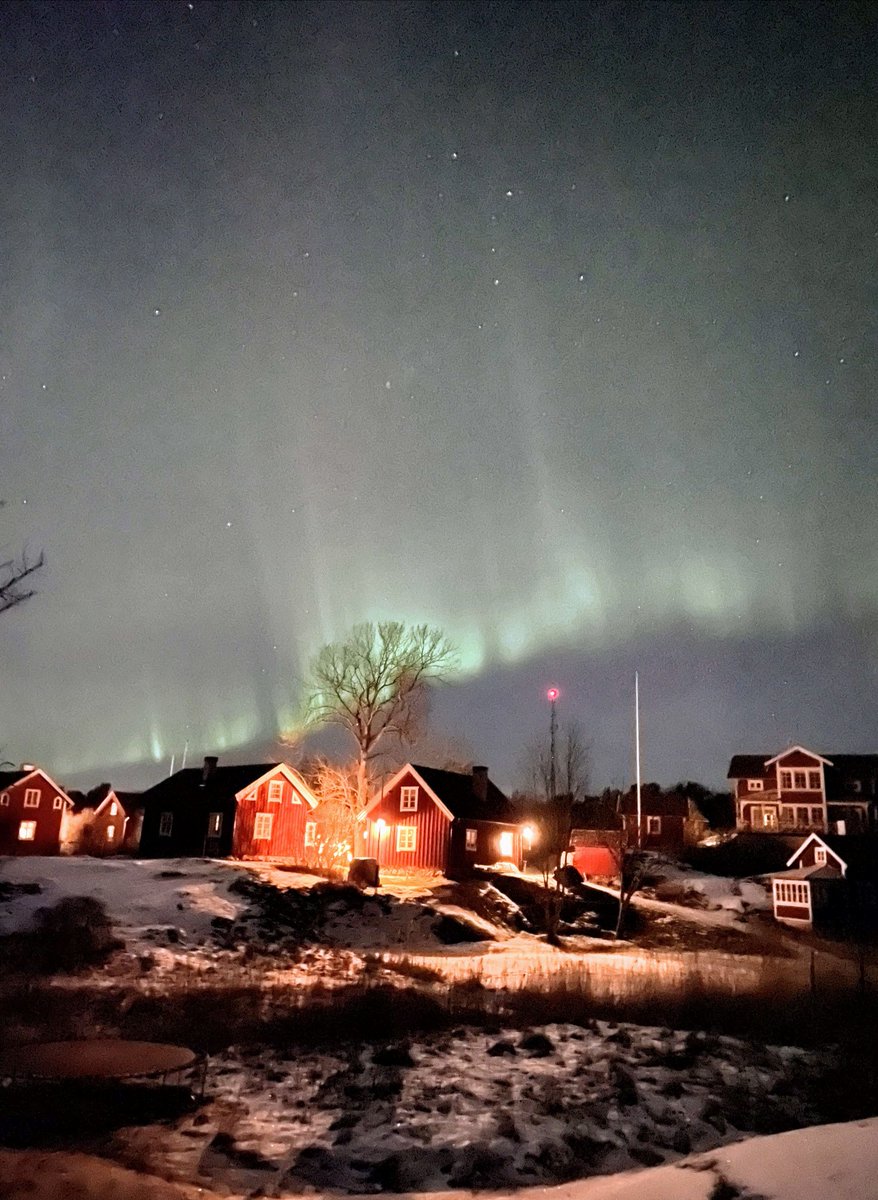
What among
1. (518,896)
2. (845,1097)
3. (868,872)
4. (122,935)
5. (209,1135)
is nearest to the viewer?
(209,1135)

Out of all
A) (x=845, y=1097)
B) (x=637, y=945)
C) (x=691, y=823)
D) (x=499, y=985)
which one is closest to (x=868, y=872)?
(x=637, y=945)

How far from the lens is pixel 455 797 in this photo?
57.3 m

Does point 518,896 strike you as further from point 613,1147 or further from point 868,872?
point 613,1147

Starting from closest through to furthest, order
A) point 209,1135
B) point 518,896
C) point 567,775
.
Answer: point 209,1135 → point 567,775 → point 518,896

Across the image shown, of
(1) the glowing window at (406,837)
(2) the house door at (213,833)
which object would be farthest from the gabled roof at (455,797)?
(2) the house door at (213,833)

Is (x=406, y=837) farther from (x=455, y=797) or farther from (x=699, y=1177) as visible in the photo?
(x=699, y=1177)

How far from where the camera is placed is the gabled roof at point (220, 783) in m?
60.3

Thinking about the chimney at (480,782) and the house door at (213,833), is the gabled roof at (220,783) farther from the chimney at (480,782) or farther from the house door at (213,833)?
the chimney at (480,782)

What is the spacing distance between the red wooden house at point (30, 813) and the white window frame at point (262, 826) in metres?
18.9

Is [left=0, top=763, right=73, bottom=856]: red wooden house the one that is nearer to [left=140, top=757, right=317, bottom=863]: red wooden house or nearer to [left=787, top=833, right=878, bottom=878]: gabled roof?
[left=140, top=757, right=317, bottom=863]: red wooden house

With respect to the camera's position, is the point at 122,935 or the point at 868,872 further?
the point at 868,872

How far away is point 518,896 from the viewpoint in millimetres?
47344

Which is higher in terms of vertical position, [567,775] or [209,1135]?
[567,775]

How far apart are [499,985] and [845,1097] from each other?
461 inches
